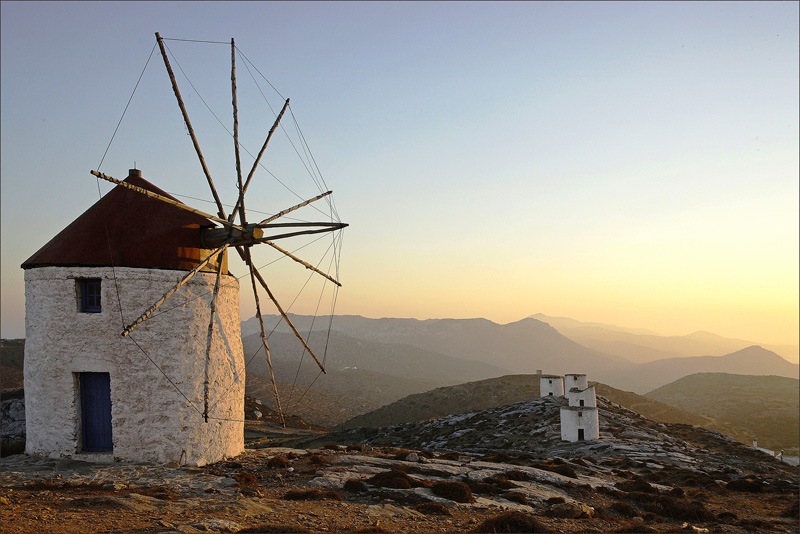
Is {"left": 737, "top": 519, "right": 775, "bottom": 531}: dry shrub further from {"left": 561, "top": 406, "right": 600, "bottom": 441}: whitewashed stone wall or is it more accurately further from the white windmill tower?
the white windmill tower

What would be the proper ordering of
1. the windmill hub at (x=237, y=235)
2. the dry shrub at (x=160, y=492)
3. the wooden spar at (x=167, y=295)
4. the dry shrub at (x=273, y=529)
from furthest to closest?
the windmill hub at (x=237, y=235) → the wooden spar at (x=167, y=295) → the dry shrub at (x=160, y=492) → the dry shrub at (x=273, y=529)

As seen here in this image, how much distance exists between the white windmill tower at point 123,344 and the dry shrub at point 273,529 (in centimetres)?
675

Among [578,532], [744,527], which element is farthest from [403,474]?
[744,527]

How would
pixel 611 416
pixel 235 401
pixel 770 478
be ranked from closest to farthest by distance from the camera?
pixel 235 401
pixel 770 478
pixel 611 416

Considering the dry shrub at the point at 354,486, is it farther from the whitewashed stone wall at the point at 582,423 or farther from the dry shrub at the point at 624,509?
the whitewashed stone wall at the point at 582,423

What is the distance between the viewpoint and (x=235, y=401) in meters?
19.1

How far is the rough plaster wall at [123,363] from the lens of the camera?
53.6 feet

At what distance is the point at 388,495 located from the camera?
15234 millimetres

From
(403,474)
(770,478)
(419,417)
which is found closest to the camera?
(403,474)

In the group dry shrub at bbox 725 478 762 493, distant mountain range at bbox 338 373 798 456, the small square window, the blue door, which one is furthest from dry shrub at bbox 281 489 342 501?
distant mountain range at bbox 338 373 798 456

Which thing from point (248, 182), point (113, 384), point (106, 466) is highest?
point (248, 182)

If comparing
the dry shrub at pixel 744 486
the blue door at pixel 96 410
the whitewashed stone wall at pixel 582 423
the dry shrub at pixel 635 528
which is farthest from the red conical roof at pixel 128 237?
the dry shrub at pixel 744 486

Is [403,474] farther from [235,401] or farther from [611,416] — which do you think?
[611,416]

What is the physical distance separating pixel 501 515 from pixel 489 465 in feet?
28.0
